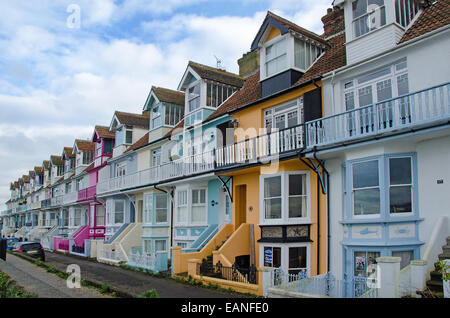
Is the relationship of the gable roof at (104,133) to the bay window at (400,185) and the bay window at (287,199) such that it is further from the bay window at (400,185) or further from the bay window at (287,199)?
the bay window at (400,185)

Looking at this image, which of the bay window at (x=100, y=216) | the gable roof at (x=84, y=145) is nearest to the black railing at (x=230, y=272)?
the bay window at (x=100, y=216)

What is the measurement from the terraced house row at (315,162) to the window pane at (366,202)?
0.03 m

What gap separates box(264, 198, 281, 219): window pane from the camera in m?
14.4

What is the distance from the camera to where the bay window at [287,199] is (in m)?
13.9

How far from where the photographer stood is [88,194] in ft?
105

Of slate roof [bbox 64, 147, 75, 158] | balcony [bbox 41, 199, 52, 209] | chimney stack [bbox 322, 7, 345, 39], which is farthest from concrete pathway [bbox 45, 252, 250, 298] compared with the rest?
balcony [bbox 41, 199, 52, 209]

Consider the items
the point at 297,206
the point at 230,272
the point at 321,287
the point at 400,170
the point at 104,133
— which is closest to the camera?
the point at 321,287

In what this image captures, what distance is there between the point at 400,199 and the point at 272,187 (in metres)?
4.89

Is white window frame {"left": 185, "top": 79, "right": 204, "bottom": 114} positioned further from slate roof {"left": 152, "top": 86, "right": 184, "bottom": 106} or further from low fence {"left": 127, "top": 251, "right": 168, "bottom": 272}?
low fence {"left": 127, "top": 251, "right": 168, "bottom": 272}

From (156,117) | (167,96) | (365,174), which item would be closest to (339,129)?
(365,174)

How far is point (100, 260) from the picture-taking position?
23250 millimetres

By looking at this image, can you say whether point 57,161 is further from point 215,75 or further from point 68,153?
point 215,75
